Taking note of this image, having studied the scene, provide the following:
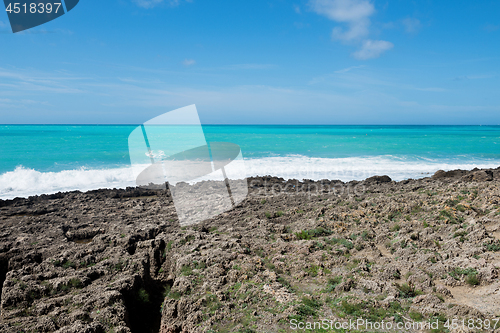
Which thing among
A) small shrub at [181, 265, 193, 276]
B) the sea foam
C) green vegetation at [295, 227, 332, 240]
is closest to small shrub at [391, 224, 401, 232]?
green vegetation at [295, 227, 332, 240]

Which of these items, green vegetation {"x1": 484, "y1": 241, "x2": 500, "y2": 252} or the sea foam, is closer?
green vegetation {"x1": 484, "y1": 241, "x2": 500, "y2": 252}

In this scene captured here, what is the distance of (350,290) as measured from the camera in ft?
16.1

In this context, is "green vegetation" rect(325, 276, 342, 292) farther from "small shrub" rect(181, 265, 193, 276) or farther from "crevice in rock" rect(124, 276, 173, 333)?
"crevice in rock" rect(124, 276, 173, 333)

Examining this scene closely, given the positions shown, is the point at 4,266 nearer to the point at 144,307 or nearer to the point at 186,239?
the point at 144,307

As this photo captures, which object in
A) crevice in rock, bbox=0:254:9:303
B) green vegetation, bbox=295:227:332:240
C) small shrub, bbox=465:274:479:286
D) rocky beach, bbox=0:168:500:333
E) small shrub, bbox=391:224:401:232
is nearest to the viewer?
rocky beach, bbox=0:168:500:333

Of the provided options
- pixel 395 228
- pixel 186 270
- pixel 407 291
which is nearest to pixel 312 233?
pixel 395 228

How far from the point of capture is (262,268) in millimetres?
5785

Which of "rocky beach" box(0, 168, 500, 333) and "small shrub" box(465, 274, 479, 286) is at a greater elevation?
"small shrub" box(465, 274, 479, 286)

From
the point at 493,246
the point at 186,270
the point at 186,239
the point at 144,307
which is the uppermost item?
the point at 493,246

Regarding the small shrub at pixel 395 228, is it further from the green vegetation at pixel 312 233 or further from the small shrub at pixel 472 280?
the small shrub at pixel 472 280

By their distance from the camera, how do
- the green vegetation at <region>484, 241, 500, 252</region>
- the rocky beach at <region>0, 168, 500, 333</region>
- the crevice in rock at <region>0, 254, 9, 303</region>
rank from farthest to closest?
1. the crevice in rock at <region>0, 254, 9, 303</region>
2. the green vegetation at <region>484, 241, 500, 252</region>
3. the rocky beach at <region>0, 168, 500, 333</region>

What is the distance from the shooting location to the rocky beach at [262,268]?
435 centimetres

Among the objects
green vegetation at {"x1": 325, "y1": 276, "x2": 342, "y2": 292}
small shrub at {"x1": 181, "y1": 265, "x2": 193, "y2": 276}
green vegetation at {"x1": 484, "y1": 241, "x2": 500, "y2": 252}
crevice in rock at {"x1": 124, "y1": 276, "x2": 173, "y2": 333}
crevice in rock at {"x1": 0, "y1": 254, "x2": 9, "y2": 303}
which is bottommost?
crevice in rock at {"x1": 124, "y1": 276, "x2": 173, "y2": 333}

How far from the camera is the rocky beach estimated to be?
171 inches
